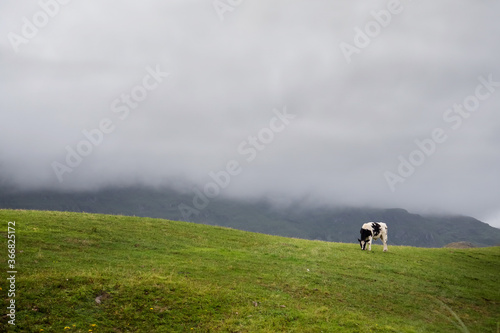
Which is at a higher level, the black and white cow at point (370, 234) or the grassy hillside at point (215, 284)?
the black and white cow at point (370, 234)

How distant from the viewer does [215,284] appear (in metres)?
22.7

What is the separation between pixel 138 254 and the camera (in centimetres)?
2764
